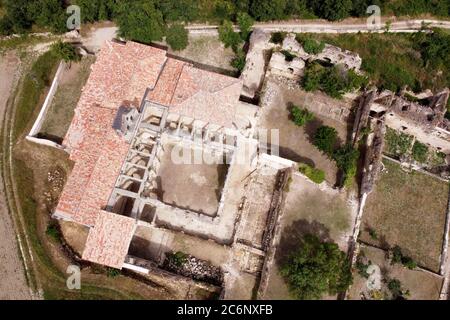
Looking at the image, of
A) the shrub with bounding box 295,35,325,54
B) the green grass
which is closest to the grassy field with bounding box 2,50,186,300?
the green grass

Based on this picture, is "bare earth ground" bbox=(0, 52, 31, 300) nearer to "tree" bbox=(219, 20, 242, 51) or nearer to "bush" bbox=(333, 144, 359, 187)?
"tree" bbox=(219, 20, 242, 51)

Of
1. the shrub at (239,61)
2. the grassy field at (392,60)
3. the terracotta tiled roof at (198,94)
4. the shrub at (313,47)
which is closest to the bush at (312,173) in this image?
the terracotta tiled roof at (198,94)

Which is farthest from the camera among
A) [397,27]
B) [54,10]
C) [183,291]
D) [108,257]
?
[397,27]

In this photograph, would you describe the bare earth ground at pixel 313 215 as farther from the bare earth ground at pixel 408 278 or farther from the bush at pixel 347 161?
the bare earth ground at pixel 408 278

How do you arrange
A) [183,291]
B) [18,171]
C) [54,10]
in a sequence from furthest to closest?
[54,10] → [18,171] → [183,291]

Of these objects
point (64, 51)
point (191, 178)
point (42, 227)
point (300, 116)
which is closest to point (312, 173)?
point (300, 116)

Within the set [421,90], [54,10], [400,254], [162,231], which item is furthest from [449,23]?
[54,10]
